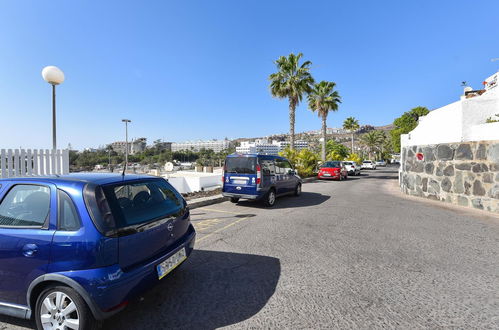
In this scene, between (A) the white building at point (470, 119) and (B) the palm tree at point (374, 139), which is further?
(B) the palm tree at point (374, 139)

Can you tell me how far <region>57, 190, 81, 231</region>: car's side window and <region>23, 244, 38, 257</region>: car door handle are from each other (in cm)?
27

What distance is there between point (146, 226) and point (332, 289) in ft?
7.97

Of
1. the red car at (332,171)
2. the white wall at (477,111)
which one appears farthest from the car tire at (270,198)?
the red car at (332,171)

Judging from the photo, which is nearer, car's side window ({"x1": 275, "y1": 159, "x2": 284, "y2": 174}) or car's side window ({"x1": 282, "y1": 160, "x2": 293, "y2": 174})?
car's side window ({"x1": 275, "y1": 159, "x2": 284, "y2": 174})

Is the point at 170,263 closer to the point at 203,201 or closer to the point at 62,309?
the point at 62,309

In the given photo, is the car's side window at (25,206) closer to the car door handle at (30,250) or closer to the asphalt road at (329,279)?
the car door handle at (30,250)

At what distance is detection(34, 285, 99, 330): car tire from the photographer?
6.83 ft

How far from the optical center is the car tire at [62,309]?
6.83ft

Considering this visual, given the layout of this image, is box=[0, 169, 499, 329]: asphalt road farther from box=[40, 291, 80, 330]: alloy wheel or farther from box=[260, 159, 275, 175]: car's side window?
box=[260, 159, 275, 175]: car's side window

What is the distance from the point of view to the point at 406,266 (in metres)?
3.74

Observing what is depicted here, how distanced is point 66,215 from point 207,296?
1.80 meters

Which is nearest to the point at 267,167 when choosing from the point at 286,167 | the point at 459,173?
the point at 286,167

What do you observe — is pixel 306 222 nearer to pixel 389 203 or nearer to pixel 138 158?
pixel 389 203

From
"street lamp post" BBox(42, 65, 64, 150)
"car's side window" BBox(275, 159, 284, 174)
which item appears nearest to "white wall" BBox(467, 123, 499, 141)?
"car's side window" BBox(275, 159, 284, 174)
